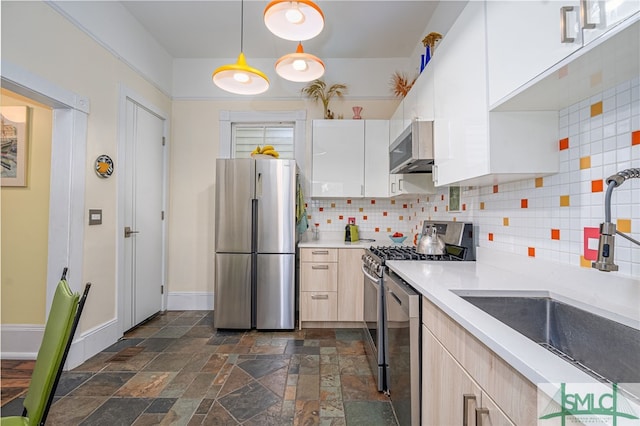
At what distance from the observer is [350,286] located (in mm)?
2904

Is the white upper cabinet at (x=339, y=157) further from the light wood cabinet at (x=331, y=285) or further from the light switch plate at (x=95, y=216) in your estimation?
the light switch plate at (x=95, y=216)

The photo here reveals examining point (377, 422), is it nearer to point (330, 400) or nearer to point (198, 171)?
point (330, 400)

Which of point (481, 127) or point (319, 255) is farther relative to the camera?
point (319, 255)

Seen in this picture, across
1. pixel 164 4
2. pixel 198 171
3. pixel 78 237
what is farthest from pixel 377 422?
pixel 164 4

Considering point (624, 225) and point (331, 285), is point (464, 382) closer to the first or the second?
point (624, 225)

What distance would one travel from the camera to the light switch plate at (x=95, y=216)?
2.38 m

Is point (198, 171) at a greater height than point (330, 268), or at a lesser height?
greater

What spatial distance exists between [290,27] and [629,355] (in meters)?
2.07

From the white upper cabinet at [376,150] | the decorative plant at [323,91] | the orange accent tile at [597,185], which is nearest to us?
the orange accent tile at [597,185]

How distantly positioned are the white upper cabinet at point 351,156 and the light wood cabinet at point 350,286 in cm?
72

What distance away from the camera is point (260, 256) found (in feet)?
9.66

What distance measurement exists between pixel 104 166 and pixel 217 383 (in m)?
2.01

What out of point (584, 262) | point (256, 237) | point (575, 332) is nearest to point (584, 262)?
point (584, 262)

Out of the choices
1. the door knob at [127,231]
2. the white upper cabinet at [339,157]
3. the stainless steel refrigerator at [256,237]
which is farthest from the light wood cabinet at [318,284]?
the door knob at [127,231]
